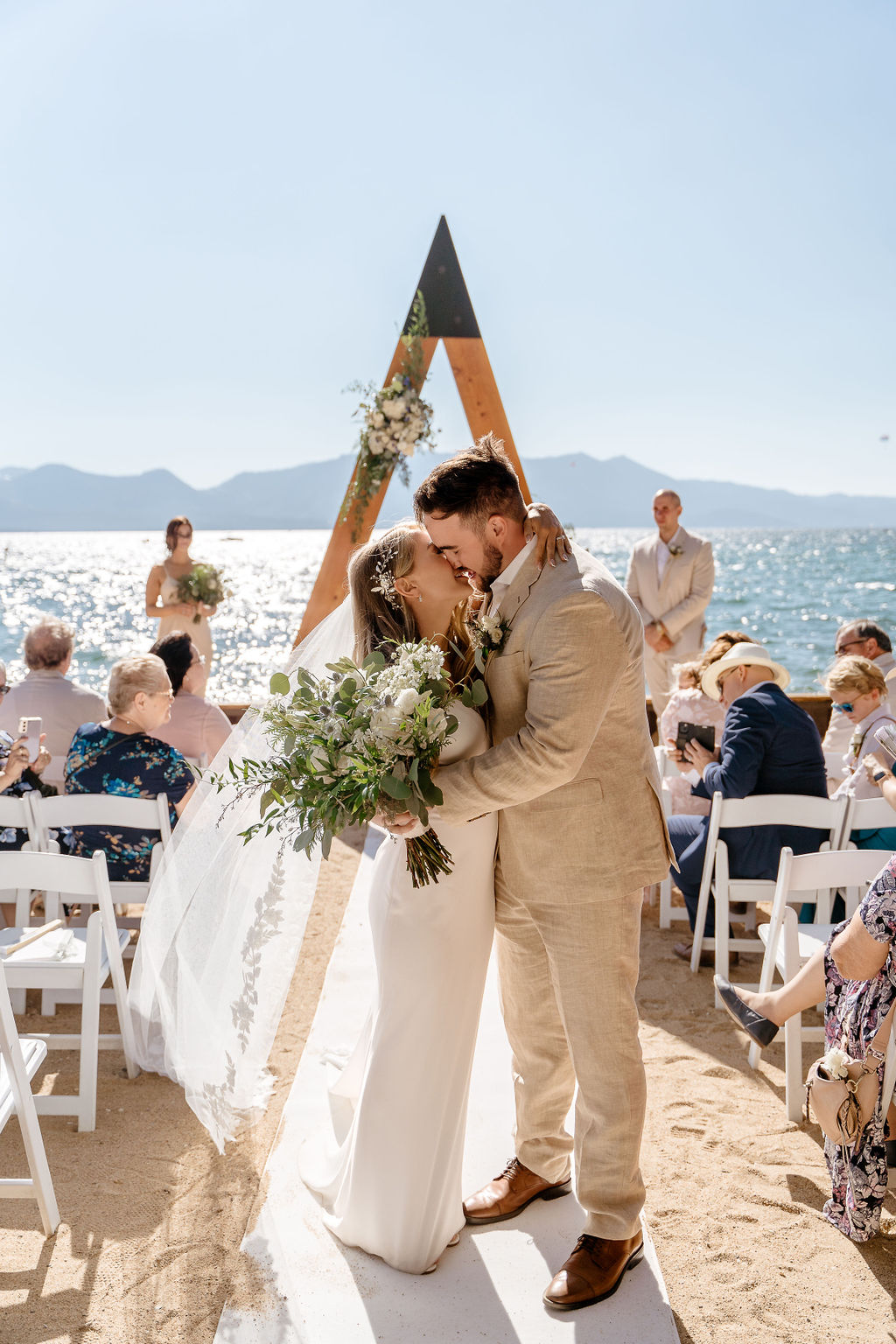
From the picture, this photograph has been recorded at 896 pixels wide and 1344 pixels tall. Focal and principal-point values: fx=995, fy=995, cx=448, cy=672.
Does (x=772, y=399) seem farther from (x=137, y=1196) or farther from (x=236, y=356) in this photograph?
(x=137, y=1196)

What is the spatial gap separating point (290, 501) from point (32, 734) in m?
157

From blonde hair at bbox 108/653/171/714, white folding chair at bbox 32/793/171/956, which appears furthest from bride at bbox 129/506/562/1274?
blonde hair at bbox 108/653/171/714

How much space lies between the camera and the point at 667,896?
5.64m

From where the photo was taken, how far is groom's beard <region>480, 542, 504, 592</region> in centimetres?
277

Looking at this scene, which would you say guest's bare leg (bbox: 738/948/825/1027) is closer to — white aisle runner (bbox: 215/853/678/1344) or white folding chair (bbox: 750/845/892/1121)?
white folding chair (bbox: 750/845/892/1121)

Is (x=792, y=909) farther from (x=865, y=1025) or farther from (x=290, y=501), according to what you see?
(x=290, y=501)

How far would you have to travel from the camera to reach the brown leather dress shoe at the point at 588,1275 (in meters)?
2.63

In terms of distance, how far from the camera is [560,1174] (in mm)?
3121

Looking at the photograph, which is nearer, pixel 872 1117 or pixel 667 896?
pixel 872 1117

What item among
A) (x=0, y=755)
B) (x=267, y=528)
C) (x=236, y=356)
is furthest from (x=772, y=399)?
(x=0, y=755)

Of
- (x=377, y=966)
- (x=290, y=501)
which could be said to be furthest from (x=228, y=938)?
(x=290, y=501)

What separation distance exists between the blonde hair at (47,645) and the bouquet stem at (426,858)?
335 centimetres

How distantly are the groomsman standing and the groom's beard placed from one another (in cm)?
550

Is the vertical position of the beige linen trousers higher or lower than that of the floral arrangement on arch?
lower
